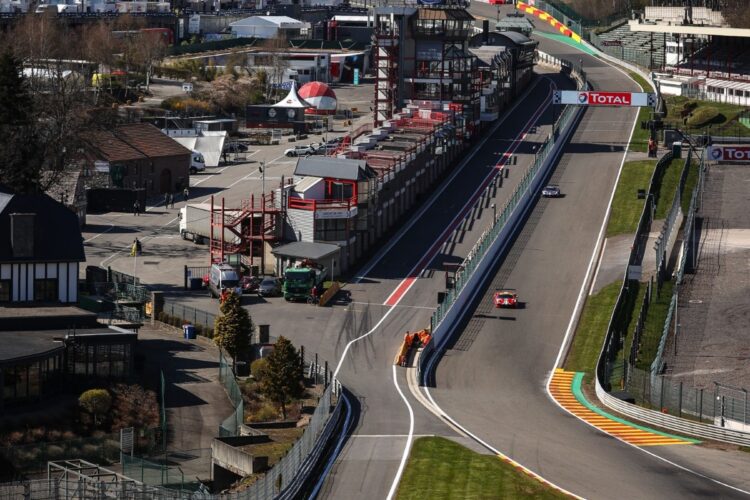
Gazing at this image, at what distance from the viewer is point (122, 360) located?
72062mm

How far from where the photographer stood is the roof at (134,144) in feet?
412

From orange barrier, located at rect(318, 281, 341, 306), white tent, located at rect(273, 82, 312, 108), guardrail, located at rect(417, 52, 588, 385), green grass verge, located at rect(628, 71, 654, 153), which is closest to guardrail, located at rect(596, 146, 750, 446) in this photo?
guardrail, located at rect(417, 52, 588, 385)

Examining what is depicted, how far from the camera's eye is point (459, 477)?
6144 centimetres

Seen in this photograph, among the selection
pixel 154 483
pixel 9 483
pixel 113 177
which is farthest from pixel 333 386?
pixel 113 177

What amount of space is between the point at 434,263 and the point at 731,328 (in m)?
20.6

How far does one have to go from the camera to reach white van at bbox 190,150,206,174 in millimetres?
139000

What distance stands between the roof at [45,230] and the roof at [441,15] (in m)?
76.2

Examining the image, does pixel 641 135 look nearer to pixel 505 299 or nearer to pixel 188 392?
pixel 505 299

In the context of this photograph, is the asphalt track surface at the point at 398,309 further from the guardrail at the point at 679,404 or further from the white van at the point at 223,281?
the guardrail at the point at 679,404

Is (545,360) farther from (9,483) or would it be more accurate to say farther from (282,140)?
(282,140)

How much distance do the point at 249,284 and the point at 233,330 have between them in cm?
1711

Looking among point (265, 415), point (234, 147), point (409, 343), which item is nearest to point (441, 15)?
point (234, 147)

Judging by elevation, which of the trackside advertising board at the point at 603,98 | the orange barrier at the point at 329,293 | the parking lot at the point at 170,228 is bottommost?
the orange barrier at the point at 329,293

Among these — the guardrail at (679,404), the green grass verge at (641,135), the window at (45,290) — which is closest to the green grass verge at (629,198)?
the green grass verge at (641,135)
